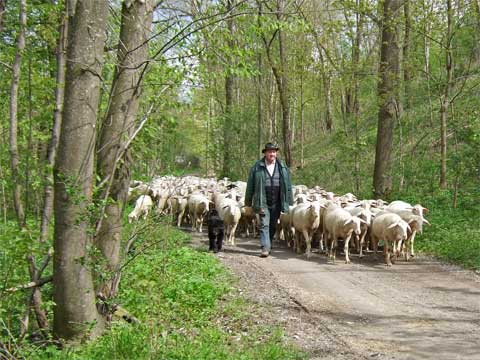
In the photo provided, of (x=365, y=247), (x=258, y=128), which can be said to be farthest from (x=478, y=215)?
(x=258, y=128)

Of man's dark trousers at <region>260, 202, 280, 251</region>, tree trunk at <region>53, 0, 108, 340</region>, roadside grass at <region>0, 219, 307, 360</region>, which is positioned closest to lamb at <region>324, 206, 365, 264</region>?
man's dark trousers at <region>260, 202, 280, 251</region>

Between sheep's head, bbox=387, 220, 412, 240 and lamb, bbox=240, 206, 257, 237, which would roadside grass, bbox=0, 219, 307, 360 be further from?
lamb, bbox=240, 206, 257, 237

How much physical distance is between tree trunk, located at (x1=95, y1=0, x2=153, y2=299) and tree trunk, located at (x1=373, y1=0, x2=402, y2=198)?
10540 mm

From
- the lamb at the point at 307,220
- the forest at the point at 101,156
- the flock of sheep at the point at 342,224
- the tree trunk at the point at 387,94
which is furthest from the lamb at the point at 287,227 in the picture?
the tree trunk at the point at 387,94

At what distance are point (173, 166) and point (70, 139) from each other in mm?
1235

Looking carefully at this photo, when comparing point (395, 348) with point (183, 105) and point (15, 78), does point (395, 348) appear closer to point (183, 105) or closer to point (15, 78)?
point (183, 105)

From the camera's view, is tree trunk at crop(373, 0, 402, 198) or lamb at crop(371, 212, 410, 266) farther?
tree trunk at crop(373, 0, 402, 198)

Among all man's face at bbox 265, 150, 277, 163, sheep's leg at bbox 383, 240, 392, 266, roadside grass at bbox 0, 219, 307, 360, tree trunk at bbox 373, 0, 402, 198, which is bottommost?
roadside grass at bbox 0, 219, 307, 360

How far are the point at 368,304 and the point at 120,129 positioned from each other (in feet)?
13.3

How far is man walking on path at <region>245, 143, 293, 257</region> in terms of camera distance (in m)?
10.8

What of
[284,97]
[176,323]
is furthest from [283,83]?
[176,323]

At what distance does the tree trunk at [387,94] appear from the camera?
1502 cm

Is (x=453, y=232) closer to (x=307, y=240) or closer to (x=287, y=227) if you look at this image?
(x=307, y=240)

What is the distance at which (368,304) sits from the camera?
6.92 m
